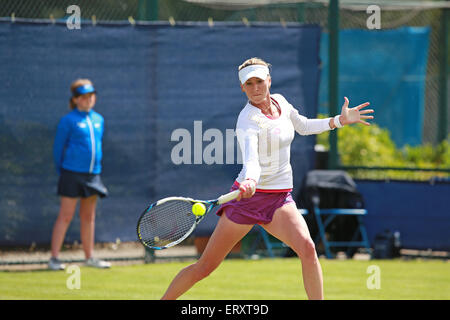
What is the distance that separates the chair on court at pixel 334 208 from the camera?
392 inches

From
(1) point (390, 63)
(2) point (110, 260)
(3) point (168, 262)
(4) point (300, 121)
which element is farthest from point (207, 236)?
(1) point (390, 63)

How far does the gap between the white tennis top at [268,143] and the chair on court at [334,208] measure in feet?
14.1

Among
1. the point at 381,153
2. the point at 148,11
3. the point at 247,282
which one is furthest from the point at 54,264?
the point at 381,153

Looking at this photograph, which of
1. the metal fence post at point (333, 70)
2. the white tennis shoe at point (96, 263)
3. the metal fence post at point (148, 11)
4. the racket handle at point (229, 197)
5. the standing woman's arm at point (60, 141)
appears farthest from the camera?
the metal fence post at point (333, 70)

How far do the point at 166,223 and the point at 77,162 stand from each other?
337cm

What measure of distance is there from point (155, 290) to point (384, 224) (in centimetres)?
362

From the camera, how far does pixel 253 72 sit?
18.0 feet

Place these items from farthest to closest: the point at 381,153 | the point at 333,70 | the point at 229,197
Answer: the point at 381,153, the point at 333,70, the point at 229,197

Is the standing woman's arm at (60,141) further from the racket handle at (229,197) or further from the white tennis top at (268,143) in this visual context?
the racket handle at (229,197)

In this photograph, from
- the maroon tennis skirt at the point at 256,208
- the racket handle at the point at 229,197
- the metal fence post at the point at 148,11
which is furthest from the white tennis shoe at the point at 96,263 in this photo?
the racket handle at the point at 229,197

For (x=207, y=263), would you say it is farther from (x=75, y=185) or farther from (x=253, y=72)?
(x=75, y=185)

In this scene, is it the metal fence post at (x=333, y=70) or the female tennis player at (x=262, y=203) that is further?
the metal fence post at (x=333, y=70)

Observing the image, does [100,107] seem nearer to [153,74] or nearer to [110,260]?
[153,74]

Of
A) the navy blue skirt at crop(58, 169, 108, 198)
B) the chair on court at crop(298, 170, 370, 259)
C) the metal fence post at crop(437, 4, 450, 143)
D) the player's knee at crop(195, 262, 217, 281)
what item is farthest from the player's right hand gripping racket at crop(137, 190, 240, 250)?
the metal fence post at crop(437, 4, 450, 143)
